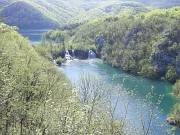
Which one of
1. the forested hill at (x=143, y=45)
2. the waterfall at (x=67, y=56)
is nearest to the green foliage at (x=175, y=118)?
the forested hill at (x=143, y=45)

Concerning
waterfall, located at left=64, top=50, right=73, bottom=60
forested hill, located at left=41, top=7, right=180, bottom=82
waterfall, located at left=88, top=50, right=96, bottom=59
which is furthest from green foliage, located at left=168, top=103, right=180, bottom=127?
waterfall, located at left=88, top=50, right=96, bottom=59

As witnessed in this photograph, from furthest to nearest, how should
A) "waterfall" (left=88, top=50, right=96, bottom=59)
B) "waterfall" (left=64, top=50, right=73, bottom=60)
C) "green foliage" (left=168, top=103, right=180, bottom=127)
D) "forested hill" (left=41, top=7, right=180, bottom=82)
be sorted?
"waterfall" (left=88, top=50, right=96, bottom=59) → "waterfall" (left=64, top=50, right=73, bottom=60) → "forested hill" (left=41, top=7, right=180, bottom=82) → "green foliage" (left=168, top=103, right=180, bottom=127)

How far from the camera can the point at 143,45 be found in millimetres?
112562

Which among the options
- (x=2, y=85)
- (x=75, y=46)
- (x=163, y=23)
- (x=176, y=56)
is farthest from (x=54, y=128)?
(x=75, y=46)

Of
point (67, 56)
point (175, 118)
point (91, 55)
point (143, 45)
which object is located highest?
point (143, 45)

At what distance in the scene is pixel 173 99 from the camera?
67.6 m

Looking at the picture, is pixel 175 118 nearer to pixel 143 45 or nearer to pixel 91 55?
pixel 143 45

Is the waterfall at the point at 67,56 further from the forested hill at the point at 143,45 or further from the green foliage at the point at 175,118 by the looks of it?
the green foliage at the point at 175,118

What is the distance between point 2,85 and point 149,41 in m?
109

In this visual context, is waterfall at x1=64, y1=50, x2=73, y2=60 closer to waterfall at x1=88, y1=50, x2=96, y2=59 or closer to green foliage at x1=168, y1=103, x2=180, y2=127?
waterfall at x1=88, y1=50, x2=96, y2=59

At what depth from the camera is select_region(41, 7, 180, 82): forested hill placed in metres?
98.8

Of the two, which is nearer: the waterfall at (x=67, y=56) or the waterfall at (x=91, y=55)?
the waterfall at (x=67, y=56)

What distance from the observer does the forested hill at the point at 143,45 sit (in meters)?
98.8

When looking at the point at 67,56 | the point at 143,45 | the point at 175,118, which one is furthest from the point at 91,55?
the point at 175,118
